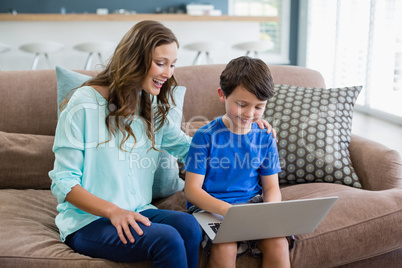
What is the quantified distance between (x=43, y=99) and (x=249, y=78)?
3.37 feet

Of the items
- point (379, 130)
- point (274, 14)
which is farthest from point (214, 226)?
point (274, 14)

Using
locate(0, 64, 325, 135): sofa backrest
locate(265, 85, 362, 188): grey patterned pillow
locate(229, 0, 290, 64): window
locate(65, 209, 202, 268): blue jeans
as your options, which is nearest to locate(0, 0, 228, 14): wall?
locate(229, 0, 290, 64): window

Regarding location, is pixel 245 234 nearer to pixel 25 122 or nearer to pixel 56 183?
pixel 56 183

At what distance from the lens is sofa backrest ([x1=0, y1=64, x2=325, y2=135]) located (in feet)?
6.62

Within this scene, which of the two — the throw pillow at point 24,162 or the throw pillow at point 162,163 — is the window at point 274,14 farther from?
the throw pillow at point 24,162

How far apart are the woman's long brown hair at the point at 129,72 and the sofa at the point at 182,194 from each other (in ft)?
1.34

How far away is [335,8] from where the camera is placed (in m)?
6.01

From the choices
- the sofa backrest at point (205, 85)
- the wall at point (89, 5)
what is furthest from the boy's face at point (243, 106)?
the wall at point (89, 5)

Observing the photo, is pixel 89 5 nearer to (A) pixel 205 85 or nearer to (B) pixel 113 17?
(B) pixel 113 17

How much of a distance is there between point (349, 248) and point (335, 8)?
507 cm

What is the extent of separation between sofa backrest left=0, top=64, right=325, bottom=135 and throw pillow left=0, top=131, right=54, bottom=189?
13 cm

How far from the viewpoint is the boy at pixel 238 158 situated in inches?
56.5

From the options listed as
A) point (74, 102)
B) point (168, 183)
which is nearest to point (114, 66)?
point (74, 102)

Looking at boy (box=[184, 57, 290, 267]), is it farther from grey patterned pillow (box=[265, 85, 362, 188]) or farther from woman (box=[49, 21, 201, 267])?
grey patterned pillow (box=[265, 85, 362, 188])
